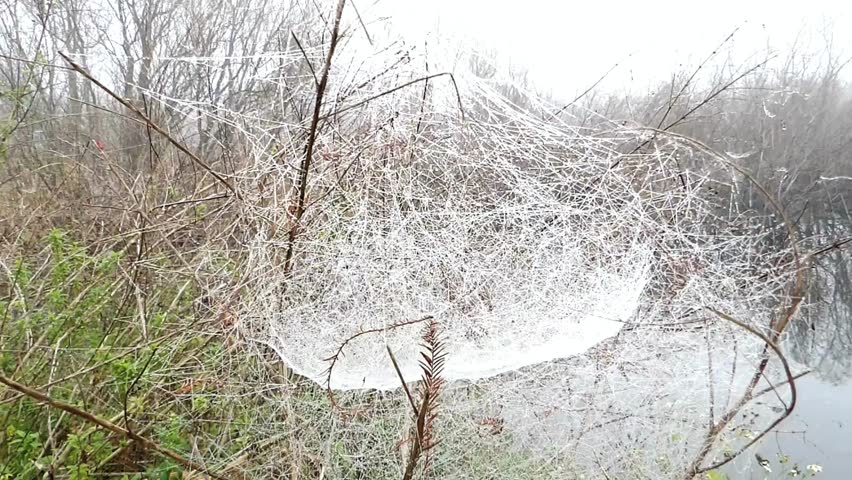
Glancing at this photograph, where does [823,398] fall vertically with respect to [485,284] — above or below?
below

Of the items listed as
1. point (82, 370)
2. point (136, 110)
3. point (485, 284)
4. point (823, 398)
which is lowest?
point (823, 398)

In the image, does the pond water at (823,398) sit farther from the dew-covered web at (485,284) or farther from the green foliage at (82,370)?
the green foliage at (82,370)

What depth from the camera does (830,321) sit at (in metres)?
4.99

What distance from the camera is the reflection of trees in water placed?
4086mm

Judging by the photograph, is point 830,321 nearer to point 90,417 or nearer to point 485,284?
point 485,284

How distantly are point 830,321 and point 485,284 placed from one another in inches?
194

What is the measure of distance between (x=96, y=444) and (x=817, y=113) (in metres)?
7.14

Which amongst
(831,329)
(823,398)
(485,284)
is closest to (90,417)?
(485,284)

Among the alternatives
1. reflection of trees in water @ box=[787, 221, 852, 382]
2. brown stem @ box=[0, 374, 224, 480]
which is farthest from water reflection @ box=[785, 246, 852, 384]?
brown stem @ box=[0, 374, 224, 480]

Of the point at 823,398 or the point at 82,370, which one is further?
the point at 823,398

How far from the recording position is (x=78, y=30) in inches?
233

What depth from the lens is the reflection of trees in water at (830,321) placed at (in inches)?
161

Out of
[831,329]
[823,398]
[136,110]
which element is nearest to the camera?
[136,110]

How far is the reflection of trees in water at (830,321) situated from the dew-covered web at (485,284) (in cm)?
275
